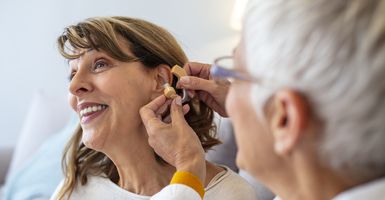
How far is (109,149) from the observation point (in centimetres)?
121

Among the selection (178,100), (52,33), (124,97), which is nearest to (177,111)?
(178,100)

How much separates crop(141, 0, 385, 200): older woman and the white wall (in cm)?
152

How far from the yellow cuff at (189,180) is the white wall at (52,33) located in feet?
4.27

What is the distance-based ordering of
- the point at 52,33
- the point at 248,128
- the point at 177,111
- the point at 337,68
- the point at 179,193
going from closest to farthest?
the point at 337,68 → the point at 248,128 → the point at 179,193 → the point at 177,111 → the point at 52,33

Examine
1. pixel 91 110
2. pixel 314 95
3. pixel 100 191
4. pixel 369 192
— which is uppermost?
pixel 314 95

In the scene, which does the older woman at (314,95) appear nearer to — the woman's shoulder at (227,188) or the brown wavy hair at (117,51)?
the woman's shoulder at (227,188)

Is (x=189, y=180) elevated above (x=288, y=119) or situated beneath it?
situated beneath

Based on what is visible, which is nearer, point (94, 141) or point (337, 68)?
point (337, 68)

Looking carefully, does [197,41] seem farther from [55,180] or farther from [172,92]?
[172,92]

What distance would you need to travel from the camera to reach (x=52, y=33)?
250 cm

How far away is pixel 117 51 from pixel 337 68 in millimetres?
706

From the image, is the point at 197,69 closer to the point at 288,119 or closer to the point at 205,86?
the point at 205,86

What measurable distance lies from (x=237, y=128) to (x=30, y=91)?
2.06 metres

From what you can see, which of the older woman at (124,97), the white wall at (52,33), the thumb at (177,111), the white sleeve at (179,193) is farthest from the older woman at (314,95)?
the white wall at (52,33)
